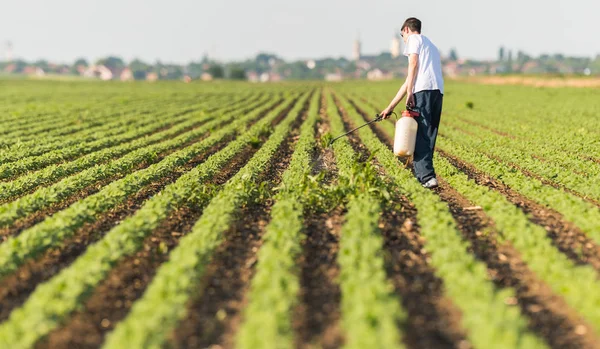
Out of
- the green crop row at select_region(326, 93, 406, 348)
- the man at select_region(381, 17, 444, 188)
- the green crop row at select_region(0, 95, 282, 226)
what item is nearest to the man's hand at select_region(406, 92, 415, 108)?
the man at select_region(381, 17, 444, 188)

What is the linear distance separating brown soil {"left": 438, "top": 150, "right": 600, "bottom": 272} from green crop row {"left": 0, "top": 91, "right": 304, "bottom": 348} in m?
4.41

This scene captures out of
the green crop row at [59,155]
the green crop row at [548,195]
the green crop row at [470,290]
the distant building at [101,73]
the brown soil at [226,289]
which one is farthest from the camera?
the distant building at [101,73]

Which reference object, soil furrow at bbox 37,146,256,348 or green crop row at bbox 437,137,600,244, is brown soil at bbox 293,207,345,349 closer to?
soil furrow at bbox 37,146,256,348

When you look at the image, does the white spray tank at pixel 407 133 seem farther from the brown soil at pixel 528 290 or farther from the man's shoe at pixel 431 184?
the brown soil at pixel 528 290

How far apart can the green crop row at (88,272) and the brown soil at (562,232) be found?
4.41 m

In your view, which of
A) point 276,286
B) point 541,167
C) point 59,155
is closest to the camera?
point 276,286

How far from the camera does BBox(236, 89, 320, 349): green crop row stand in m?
3.65

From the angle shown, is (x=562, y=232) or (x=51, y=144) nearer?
(x=562, y=232)

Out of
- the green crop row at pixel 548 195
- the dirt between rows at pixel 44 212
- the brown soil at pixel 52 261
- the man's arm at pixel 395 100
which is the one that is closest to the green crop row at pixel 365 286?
the man's arm at pixel 395 100

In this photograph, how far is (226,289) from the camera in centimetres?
483

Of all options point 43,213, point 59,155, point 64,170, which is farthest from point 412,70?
point 59,155

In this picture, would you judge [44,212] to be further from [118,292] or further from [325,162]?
[325,162]

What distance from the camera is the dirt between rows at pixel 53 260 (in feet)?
15.9

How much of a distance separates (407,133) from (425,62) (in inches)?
48.5
